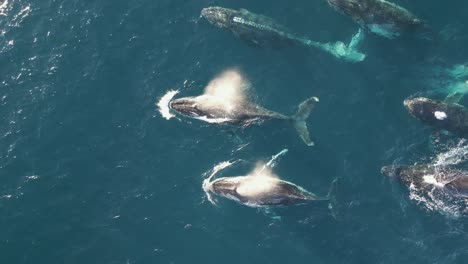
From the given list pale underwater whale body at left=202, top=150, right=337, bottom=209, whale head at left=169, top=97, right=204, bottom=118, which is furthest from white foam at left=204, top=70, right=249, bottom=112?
pale underwater whale body at left=202, top=150, right=337, bottom=209

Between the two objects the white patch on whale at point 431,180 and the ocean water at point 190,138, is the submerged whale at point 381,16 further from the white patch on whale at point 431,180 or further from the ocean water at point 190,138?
the white patch on whale at point 431,180

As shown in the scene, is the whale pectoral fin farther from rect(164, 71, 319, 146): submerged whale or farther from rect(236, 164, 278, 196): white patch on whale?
rect(236, 164, 278, 196): white patch on whale

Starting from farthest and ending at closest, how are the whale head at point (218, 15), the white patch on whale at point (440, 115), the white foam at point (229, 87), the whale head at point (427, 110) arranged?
the whale head at point (218, 15)
the white foam at point (229, 87)
the whale head at point (427, 110)
the white patch on whale at point (440, 115)

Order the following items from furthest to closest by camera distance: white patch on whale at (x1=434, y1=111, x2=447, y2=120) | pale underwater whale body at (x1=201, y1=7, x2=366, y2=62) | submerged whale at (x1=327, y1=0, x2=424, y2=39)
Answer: pale underwater whale body at (x1=201, y1=7, x2=366, y2=62) → submerged whale at (x1=327, y1=0, x2=424, y2=39) → white patch on whale at (x1=434, y1=111, x2=447, y2=120)

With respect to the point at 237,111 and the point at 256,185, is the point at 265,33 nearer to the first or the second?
the point at 237,111

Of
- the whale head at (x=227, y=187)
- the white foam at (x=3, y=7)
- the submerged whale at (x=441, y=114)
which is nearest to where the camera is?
the submerged whale at (x=441, y=114)

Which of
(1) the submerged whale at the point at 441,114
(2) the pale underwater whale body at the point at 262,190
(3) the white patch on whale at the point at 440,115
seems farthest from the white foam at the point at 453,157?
(2) the pale underwater whale body at the point at 262,190

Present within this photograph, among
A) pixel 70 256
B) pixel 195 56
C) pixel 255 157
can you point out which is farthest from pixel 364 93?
pixel 70 256

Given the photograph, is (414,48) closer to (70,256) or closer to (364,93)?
(364,93)

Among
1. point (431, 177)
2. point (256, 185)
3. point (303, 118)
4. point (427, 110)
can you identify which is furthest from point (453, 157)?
point (256, 185)
